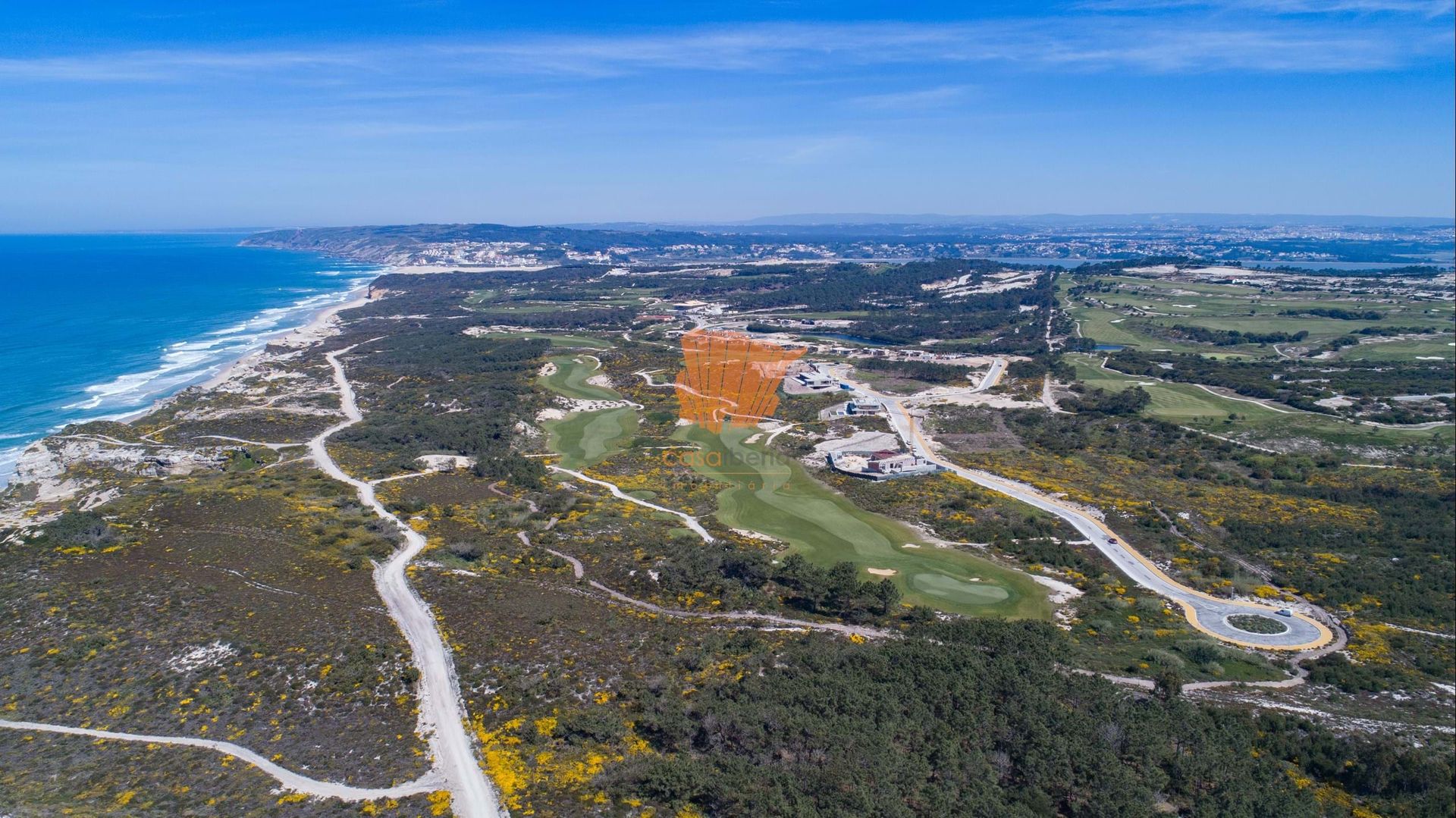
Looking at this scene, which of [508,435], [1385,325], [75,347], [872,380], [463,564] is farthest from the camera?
[1385,325]

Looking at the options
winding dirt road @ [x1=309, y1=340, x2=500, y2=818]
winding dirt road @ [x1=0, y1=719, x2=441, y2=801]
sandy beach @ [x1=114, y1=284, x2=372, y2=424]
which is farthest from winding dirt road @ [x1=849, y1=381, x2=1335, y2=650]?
sandy beach @ [x1=114, y1=284, x2=372, y2=424]

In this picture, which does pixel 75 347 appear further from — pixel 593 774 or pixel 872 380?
pixel 593 774

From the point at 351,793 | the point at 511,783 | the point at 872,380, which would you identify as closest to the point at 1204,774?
the point at 511,783

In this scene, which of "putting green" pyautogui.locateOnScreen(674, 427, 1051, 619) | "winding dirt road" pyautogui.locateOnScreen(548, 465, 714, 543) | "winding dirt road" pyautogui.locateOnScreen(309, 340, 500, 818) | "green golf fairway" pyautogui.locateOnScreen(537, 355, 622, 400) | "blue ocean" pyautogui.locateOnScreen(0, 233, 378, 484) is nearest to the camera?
"winding dirt road" pyautogui.locateOnScreen(309, 340, 500, 818)

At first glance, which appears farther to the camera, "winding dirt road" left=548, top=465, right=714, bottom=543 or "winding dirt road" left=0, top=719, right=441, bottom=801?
"winding dirt road" left=548, top=465, right=714, bottom=543
